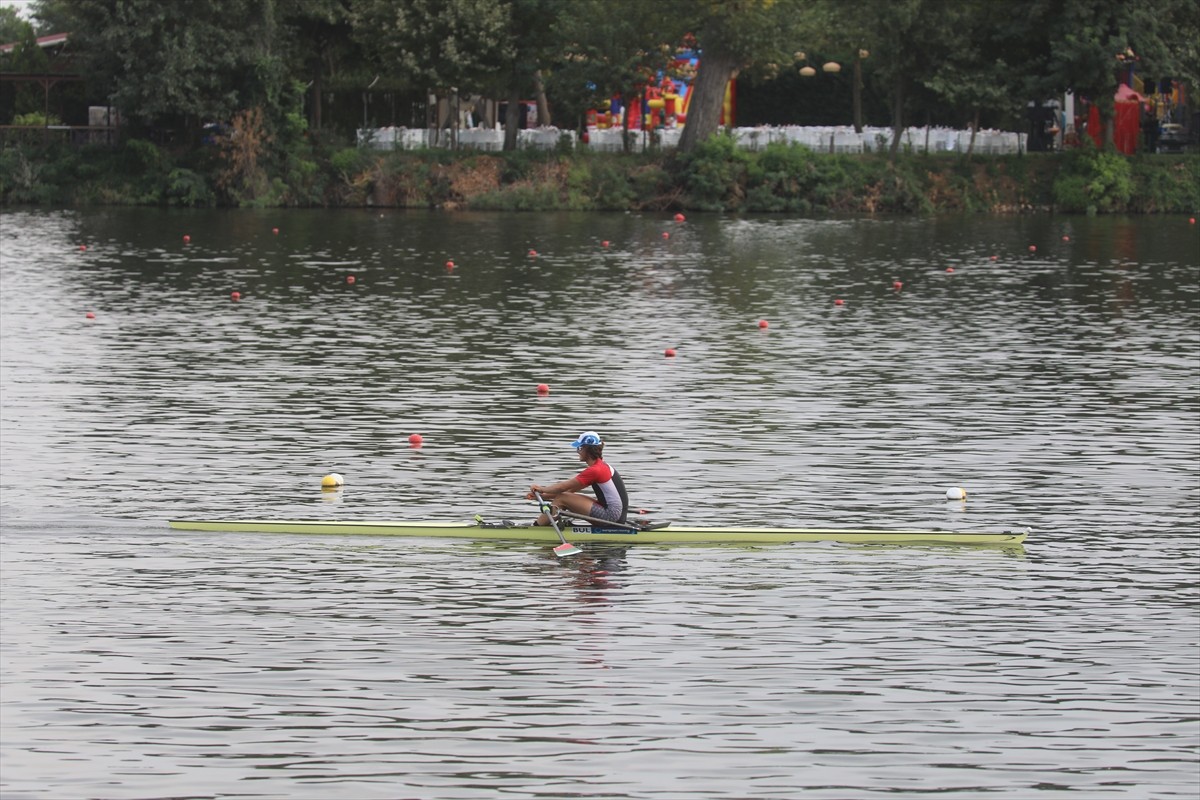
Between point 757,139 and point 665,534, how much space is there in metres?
57.3

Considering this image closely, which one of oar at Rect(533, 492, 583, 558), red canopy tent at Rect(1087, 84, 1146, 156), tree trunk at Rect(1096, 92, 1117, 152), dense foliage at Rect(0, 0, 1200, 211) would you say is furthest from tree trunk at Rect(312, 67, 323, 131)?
oar at Rect(533, 492, 583, 558)

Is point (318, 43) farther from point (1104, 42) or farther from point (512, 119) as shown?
point (1104, 42)

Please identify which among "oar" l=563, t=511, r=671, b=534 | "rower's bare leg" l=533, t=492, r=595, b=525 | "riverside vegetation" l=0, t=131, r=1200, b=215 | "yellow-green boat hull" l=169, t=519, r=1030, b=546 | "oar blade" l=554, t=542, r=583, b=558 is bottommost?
"oar blade" l=554, t=542, r=583, b=558

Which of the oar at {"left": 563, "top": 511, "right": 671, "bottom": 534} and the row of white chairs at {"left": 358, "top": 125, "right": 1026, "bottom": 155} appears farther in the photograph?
the row of white chairs at {"left": 358, "top": 125, "right": 1026, "bottom": 155}

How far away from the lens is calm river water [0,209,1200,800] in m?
14.1

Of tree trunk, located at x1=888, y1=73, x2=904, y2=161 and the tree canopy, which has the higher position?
the tree canopy

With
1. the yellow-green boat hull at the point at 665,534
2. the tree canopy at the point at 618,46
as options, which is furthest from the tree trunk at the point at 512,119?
the yellow-green boat hull at the point at 665,534

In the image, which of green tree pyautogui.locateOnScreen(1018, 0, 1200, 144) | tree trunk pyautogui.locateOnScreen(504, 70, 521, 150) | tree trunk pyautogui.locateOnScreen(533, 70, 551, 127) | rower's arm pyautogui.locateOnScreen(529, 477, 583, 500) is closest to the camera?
rower's arm pyautogui.locateOnScreen(529, 477, 583, 500)

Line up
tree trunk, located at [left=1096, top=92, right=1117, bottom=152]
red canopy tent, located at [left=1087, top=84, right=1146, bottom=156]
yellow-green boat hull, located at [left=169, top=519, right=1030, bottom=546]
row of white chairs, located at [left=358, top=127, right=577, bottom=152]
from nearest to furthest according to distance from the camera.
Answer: yellow-green boat hull, located at [left=169, top=519, right=1030, bottom=546], tree trunk, located at [left=1096, top=92, right=1117, bottom=152], row of white chairs, located at [left=358, top=127, right=577, bottom=152], red canopy tent, located at [left=1087, top=84, right=1146, bottom=156]

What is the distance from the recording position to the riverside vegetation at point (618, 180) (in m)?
73.2

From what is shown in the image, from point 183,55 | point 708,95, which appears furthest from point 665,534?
point 708,95

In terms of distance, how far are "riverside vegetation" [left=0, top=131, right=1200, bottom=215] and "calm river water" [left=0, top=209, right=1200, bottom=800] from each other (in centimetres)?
3002

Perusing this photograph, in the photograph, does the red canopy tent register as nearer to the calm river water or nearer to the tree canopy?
Answer: the tree canopy

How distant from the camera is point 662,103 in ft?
271
